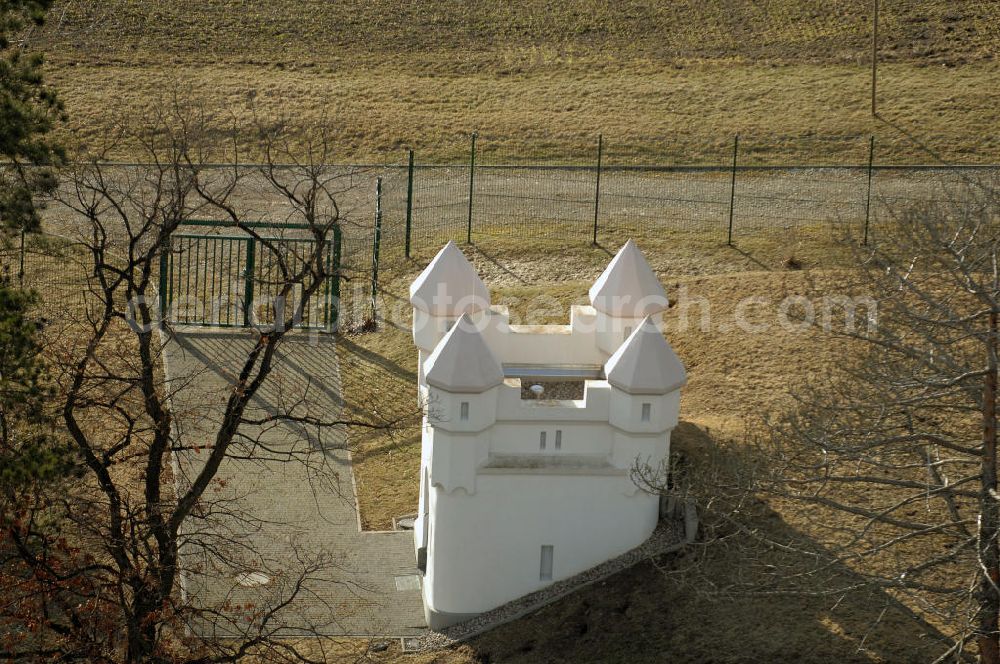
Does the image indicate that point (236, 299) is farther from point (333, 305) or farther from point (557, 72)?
point (557, 72)

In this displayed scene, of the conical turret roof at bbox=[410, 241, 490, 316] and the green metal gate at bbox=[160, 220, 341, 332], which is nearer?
the conical turret roof at bbox=[410, 241, 490, 316]

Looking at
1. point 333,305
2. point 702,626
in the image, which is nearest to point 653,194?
point 333,305

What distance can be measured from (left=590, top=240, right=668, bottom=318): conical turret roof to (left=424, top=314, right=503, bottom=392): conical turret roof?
3.20 m

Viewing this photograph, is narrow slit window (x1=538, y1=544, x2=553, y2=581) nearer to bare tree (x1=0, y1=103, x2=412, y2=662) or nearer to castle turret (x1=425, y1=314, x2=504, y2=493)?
castle turret (x1=425, y1=314, x2=504, y2=493)

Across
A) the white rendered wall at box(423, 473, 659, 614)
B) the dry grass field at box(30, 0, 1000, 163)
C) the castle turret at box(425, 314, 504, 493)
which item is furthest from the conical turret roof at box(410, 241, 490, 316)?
the dry grass field at box(30, 0, 1000, 163)

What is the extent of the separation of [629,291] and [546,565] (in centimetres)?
457

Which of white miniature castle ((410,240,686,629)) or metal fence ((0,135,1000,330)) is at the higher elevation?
metal fence ((0,135,1000,330))

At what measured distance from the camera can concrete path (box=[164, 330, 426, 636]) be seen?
24438 mm

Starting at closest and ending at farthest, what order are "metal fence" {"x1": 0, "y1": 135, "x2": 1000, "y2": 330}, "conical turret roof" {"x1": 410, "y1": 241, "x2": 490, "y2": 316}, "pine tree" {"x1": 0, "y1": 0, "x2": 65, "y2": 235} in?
1. "conical turret roof" {"x1": 410, "y1": 241, "x2": 490, "y2": 316}
2. "pine tree" {"x1": 0, "y1": 0, "x2": 65, "y2": 235}
3. "metal fence" {"x1": 0, "y1": 135, "x2": 1000, "y2": 330}

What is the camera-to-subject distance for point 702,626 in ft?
72.0

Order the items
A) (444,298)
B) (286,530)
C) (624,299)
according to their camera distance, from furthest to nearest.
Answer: (286,530) < (444,298) < (624,299)

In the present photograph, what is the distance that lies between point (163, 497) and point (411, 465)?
4500mm

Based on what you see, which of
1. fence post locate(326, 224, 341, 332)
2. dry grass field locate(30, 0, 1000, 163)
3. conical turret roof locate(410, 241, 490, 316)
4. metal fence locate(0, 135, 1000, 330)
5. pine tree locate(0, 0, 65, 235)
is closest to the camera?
conical turret roof locate(410, 241, 490, 316)

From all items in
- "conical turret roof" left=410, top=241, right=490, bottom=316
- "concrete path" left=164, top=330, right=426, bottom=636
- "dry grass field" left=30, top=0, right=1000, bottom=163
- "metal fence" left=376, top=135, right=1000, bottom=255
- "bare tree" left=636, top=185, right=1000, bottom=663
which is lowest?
"concrete path" left=164, top=330, right=426, bottom=636
